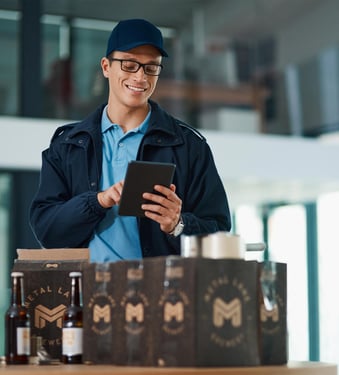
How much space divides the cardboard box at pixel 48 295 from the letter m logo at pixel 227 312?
1.40 ft

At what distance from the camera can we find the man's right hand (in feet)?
8.59

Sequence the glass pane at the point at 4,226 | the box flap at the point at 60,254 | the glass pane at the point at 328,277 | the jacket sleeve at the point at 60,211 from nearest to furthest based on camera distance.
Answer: the box flap at the point at 60,254
the jacket sleeve at the point at 60,211
the glass pane at the point at 4,226
the glass pane at the point at 328,277

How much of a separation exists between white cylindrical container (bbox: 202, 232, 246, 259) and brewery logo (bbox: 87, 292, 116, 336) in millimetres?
229

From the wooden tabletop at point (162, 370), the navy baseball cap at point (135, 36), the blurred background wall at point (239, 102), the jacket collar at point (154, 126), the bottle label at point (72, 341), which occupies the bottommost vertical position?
the wooden tabletop at point (162, 370)

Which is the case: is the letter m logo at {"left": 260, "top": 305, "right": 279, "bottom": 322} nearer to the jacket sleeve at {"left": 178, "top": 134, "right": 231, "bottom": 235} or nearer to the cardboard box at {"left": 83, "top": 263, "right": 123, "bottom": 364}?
the cardboard box at {"left": 83, "top": 263, "right": 123, "bottom": 364}

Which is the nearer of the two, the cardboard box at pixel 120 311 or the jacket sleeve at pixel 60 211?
the cardboard box at pixel 120 311

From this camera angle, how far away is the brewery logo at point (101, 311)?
2301 millimetres

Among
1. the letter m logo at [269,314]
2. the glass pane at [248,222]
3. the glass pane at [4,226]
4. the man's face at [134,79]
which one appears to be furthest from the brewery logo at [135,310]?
the glass pane at [248,222]

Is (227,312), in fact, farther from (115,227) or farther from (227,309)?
(115,227)

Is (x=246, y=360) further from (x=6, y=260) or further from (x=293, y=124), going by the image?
(x=293, y=124)

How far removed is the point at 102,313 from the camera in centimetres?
231

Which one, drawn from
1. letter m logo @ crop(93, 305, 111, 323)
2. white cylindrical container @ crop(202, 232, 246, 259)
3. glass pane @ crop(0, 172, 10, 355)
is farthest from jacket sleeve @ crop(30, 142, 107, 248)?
glass pane @ crop(0, 172, 10, 355)

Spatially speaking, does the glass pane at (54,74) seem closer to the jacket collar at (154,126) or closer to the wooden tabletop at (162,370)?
the jacket collar at (154,126)

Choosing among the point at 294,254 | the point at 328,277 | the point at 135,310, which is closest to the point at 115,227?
the point at 135,310
